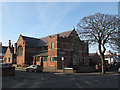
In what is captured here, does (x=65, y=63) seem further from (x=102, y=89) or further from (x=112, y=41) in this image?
(x=102, y=89)

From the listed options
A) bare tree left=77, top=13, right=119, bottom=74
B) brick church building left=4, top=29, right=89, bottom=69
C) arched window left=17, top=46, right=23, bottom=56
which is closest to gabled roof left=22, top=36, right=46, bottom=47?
brick church building left=4, top=29, right=89, bottom=69

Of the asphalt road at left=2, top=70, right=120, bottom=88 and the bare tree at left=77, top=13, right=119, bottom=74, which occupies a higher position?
the bare tree at left=77, top=13, right=119, bottom=74

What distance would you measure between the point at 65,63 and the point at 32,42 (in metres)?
21.0

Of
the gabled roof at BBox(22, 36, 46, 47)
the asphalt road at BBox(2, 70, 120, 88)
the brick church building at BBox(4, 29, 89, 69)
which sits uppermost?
the gabled roof at BBox(22, 36, 46, 47)

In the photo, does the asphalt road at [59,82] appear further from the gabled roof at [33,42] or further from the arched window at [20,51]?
the arched window at [20,51]

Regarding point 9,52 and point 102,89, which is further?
point 9,52

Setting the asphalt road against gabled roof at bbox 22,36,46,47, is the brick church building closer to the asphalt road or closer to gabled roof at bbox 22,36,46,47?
gabled roof at bbox 22,36,46,47

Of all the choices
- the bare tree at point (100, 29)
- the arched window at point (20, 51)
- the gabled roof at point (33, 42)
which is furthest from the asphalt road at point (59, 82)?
the arched window at point (20, 51)

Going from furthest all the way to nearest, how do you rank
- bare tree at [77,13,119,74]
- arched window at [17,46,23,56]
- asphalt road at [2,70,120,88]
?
1. arched window at [17,46,23,56]
2. bare tree at [77,13,119,74]
3. asphalt road at [2,70,120,88]

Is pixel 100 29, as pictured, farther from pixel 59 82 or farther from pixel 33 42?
pixel 33 42

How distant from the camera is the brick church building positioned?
35969mm

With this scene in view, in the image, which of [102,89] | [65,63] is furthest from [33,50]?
[102,89]

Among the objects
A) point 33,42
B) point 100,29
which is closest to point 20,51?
point 33,42

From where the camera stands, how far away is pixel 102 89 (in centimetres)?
1004
